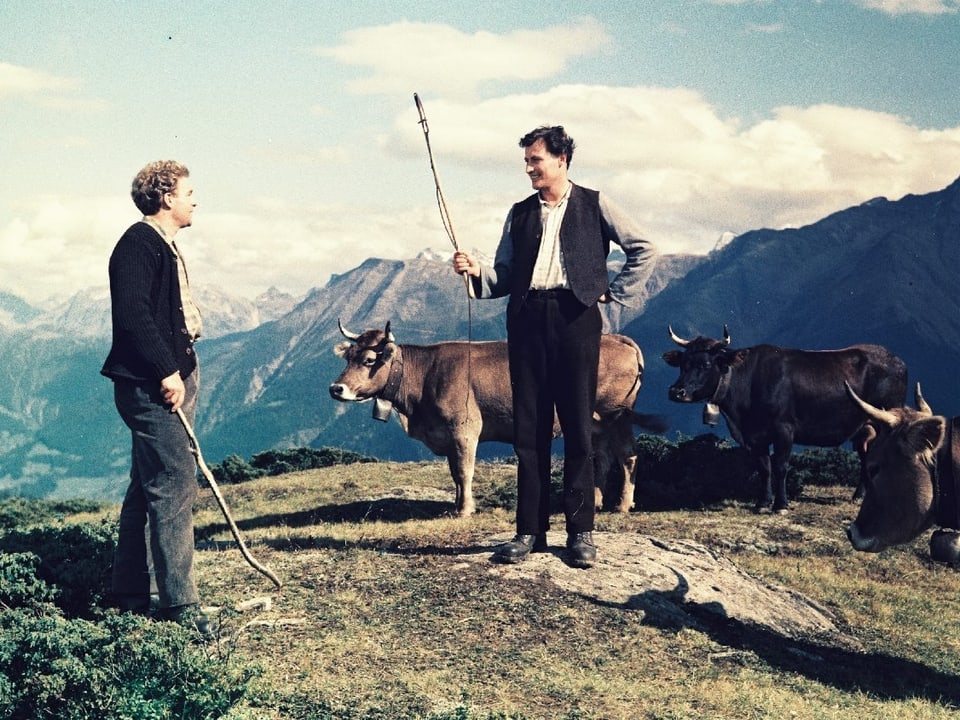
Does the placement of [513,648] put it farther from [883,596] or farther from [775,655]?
[883,596]

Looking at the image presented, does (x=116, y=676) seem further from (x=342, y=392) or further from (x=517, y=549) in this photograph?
(x=342, y=392)

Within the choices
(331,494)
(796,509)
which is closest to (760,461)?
(796,509)

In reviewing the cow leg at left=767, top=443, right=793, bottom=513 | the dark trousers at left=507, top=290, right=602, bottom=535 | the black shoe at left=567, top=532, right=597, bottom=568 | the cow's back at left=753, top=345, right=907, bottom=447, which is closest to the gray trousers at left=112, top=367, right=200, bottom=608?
A: the dark trousers at left=507, top=290, right=602, bottom=535

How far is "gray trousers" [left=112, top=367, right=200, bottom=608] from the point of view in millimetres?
7566

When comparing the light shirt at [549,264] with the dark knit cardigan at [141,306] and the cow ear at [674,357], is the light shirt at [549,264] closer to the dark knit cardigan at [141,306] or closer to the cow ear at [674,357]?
the dark knit cardigan at [141,306]

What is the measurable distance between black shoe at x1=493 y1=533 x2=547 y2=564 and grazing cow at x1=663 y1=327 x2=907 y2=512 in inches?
294

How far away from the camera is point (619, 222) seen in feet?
29.9

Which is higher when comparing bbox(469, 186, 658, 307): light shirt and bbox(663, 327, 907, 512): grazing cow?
bbox(469, 186, 658, 307): light shirt

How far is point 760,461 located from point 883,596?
5059 millimetres

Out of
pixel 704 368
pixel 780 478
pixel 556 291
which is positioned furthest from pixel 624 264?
pixel 780 478

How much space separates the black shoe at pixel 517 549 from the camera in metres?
9.69

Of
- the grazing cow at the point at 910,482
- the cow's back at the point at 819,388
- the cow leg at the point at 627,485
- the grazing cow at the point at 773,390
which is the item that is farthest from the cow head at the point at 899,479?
the cow's back at the point at 819,388

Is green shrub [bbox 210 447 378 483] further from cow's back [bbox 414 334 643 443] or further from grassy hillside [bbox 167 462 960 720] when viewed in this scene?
grassy hillside [bbox 167 462 960 720]

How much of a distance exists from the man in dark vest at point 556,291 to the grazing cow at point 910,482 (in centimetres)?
237
